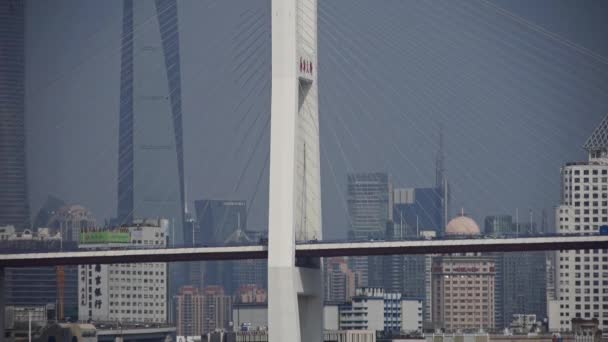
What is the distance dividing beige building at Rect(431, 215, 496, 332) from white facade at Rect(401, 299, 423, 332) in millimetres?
1206

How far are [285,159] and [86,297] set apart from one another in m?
60.2

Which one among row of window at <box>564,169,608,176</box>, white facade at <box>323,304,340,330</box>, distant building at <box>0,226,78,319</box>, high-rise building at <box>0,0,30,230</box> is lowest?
white facade at <box>323,304,340,330</box>

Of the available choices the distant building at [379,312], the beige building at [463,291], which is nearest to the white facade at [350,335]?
the distant building at [379,312]

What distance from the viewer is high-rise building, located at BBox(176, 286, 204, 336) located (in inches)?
4983

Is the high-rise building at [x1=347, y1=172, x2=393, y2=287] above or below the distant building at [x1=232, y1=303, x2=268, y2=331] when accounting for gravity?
above

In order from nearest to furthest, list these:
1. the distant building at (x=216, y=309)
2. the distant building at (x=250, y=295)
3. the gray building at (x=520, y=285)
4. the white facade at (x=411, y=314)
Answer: the white facade at (x=411, y=314), the gray building at (x=520, y=285), the distant building at (x=216, y=309), the distant building at (x=250, y=295)

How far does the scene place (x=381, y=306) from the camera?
11512 cm

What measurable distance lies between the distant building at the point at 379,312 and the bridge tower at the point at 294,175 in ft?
195

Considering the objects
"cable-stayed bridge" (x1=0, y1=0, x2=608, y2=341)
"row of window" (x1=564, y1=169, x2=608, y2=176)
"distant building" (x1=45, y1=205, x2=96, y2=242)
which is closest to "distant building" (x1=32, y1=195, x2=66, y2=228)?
"distant building" (x1=45, y1=205, x2=96, y2=242)

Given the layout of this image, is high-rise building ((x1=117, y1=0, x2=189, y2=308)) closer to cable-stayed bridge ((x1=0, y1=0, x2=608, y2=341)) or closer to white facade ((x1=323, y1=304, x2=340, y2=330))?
white facade ((x1=323, y1=304, x2=340, y2=330))

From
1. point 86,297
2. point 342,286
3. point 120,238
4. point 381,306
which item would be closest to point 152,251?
point 120,238

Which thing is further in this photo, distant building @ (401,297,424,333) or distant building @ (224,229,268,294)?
distant building @ (224,229,268,294)

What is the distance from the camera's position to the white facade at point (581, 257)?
301 feet

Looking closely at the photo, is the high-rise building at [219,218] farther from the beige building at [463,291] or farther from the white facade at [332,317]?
the beige building at [463,291]
